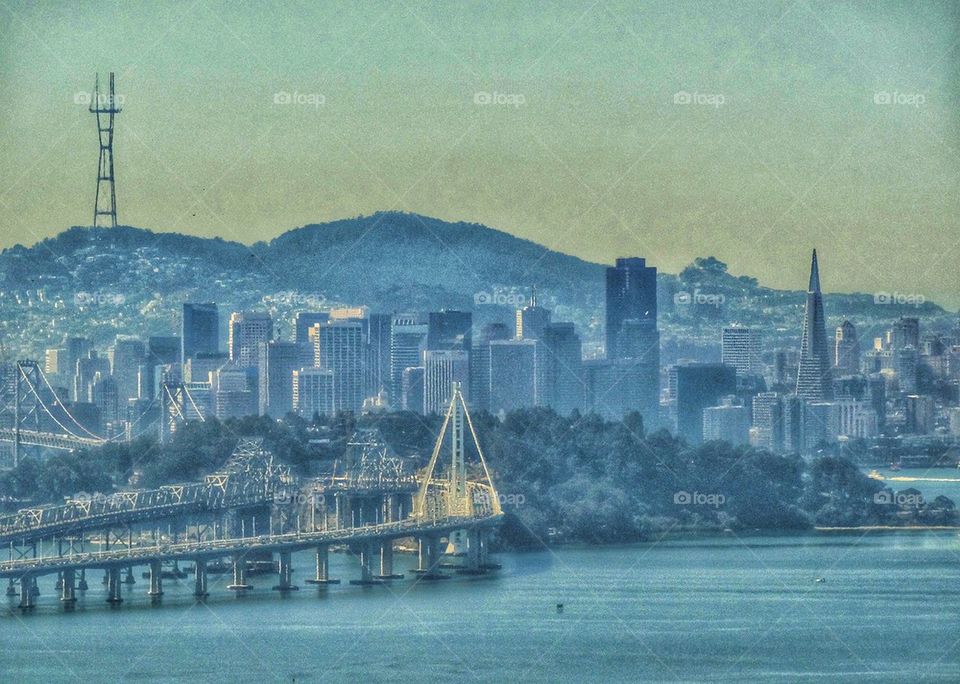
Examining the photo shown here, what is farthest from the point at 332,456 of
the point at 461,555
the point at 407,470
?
the point at 461,555

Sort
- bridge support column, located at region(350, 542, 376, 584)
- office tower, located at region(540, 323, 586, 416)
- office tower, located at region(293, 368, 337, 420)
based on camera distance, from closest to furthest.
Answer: bridge support column, located at region(350, 542, 376, 584)
office tower, located at region(540, 323, 586, 416)
office tower, located at region(293, 368, 337, 420)

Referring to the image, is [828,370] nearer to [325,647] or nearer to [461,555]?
[461,555]

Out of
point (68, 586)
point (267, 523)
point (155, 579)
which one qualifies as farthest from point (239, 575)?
point (267, 523)

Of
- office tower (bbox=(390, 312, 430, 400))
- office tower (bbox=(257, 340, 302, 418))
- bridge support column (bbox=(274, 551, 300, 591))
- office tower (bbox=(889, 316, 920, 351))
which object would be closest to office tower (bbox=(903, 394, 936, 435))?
office tower (bbox=(889, 316, 920, 351))

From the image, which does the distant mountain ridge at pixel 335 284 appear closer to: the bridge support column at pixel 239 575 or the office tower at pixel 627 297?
the office tower at pixel 627 297

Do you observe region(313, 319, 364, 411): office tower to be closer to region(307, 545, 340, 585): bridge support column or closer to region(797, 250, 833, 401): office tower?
region(797, 250, 833, 401): office tower

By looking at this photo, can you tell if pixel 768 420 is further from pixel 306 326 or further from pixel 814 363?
pixel 306 326

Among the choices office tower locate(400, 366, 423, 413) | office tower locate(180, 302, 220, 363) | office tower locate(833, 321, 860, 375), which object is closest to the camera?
office tower locate(400, 366, 423, 413)
